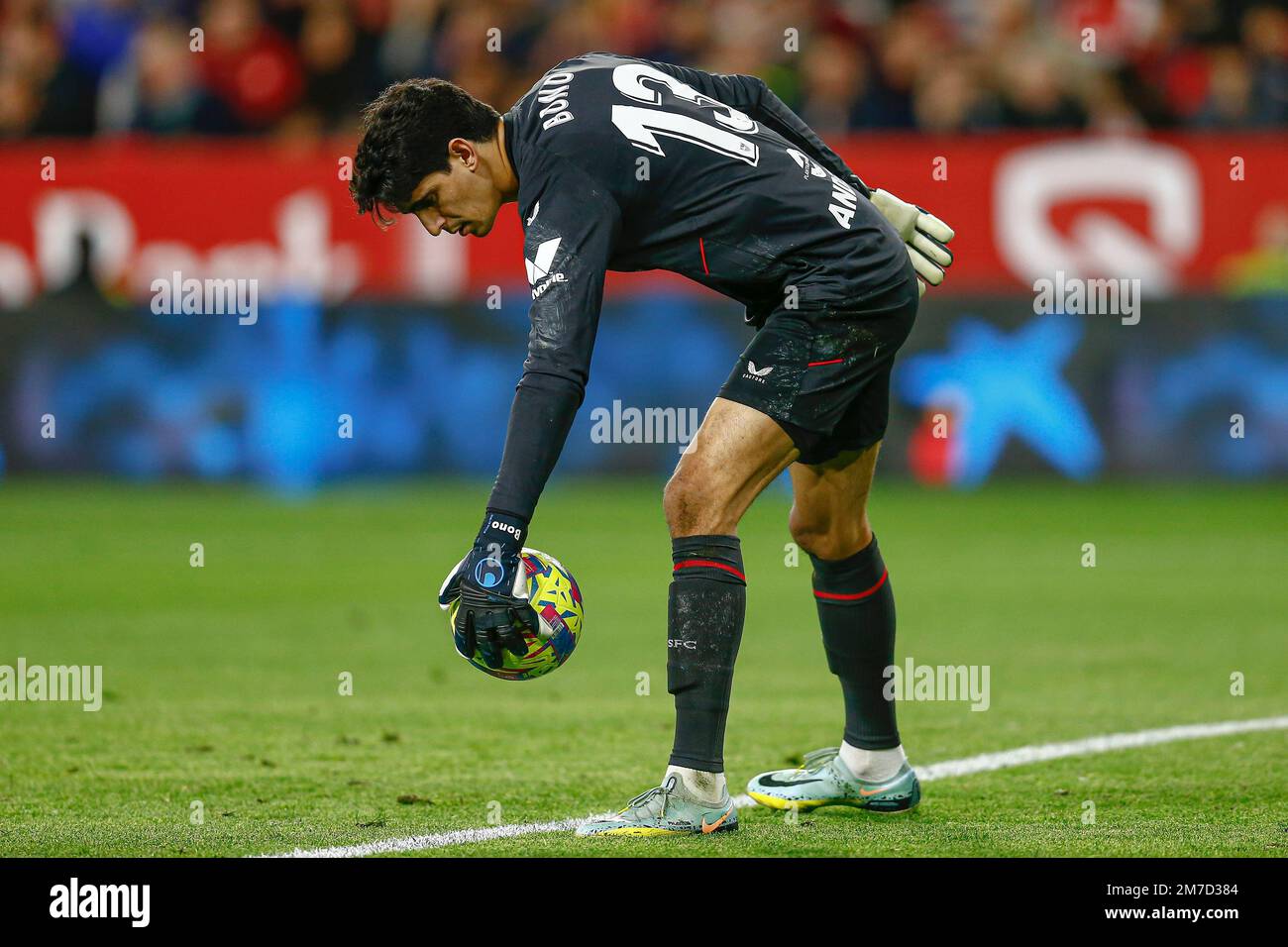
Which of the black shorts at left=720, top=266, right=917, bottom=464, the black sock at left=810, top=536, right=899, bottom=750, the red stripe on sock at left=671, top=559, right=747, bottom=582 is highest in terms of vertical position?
the black shorts at left=720, top=266, right=917, bottom=464

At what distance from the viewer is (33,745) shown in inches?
248

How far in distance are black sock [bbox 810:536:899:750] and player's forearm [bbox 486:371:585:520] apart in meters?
1.15

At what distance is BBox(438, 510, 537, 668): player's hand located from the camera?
4.62 meters

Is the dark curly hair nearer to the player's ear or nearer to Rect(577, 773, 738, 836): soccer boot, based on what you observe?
the player's ear

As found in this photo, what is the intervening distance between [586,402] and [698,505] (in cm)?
995

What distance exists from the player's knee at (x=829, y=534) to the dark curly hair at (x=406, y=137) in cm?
144

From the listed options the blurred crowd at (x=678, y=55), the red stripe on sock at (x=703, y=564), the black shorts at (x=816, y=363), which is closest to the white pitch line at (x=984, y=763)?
the red stripe on sock at (x=703, y=564)

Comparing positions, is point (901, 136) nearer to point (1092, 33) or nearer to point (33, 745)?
point (1092, 33)

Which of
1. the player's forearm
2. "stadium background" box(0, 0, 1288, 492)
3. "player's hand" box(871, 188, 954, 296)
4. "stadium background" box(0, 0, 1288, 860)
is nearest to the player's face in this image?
the player's forearm

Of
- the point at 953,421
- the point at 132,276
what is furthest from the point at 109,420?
the point at 953,421

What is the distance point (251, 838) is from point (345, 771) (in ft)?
3.30

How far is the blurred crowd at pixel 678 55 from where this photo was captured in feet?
55.0

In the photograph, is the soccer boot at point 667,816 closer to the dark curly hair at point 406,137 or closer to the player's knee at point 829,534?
the player's knee at point 829,534

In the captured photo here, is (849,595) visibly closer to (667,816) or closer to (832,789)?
(832,789)
